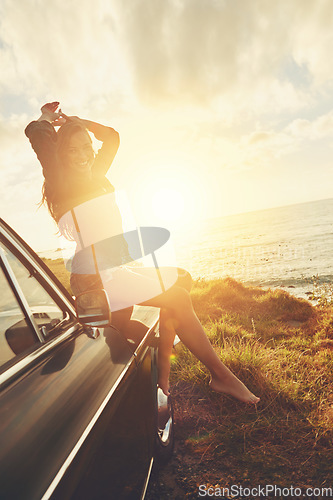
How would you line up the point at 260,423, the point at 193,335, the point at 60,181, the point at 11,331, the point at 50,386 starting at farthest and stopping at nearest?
the point at 260,423
the point at 193,335
the point at 60,181
the point at 11,331
the point at 50,386

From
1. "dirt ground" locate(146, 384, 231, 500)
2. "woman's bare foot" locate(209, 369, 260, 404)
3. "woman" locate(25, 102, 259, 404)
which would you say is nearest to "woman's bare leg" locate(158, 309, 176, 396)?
"woman" locate(25, 102, 259, 404)

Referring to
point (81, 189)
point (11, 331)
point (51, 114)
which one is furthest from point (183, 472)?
point (51, 114)

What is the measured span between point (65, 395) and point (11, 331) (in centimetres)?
60

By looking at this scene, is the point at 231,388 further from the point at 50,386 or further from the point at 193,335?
the point at 50,386

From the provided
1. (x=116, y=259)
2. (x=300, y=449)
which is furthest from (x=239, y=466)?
(x=116, y=259)

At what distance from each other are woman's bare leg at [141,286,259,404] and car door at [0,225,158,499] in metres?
0.52

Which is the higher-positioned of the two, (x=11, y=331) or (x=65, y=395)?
(x=11, y=331)

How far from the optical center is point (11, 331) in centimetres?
155

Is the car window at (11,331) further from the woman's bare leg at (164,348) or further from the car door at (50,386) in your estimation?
the woman's bare leg at (164,348)

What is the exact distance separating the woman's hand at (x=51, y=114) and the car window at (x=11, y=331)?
1363 mm

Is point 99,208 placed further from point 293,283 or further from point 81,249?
point 293,283

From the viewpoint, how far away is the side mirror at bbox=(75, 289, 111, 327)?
4.17 feet

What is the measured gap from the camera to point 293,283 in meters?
13.7

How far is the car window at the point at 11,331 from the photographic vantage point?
138cm
